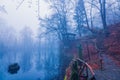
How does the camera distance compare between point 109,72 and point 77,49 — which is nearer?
point 109,72

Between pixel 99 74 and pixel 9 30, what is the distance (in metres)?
96.7

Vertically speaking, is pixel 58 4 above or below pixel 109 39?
above

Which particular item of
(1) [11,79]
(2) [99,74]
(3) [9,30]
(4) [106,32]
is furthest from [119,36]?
(3) [9,30]

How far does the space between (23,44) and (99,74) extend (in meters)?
100

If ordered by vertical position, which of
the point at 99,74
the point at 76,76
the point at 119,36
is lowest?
the point at 99,74

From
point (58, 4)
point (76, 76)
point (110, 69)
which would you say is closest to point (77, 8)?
point (58, 4)

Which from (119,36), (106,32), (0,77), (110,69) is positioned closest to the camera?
(110,69)

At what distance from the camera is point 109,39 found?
2402cm

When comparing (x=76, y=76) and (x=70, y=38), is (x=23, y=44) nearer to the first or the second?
(x=70, y=38)

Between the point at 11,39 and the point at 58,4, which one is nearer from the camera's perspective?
the point at 58,4

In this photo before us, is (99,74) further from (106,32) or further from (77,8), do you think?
(77,8)

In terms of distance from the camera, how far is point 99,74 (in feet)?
41.4

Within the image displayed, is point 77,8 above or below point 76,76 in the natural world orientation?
above

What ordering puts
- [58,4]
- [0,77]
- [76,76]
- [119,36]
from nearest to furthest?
1. [76,76]
2. [119,36]
3. [0,77]
4. [58,4]
